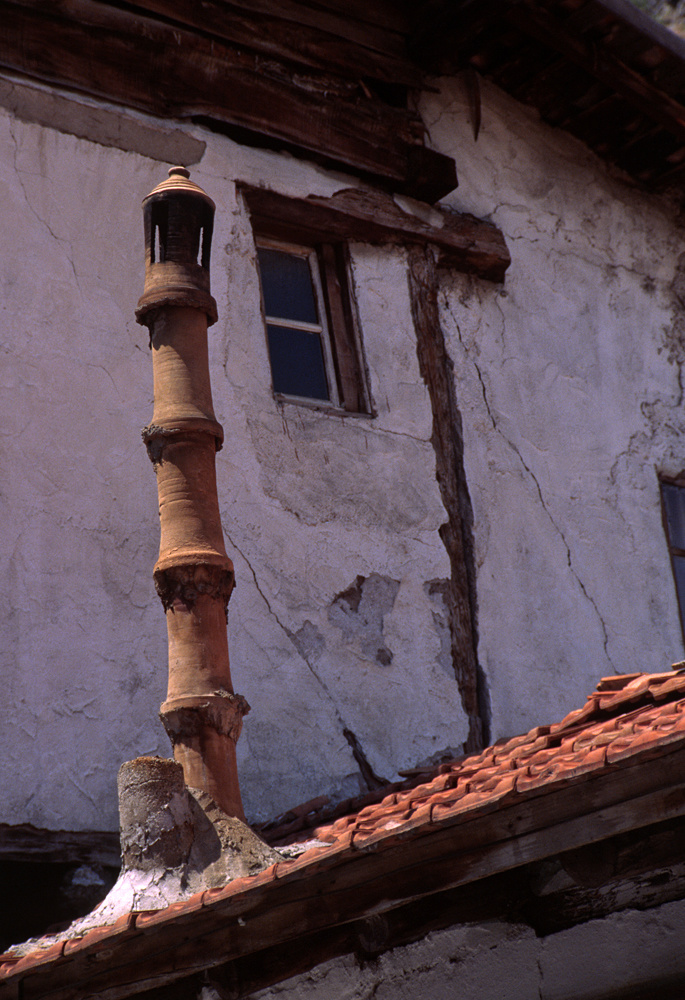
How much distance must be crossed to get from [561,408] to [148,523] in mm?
2942

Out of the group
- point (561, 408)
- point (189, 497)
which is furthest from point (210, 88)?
point (189, 497)

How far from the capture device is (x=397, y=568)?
20.0ft

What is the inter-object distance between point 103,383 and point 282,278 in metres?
1.51

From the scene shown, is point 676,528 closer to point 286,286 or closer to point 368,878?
point 286,286

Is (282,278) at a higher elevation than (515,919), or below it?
higher

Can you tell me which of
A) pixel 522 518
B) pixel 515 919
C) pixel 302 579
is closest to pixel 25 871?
pixel 302 579

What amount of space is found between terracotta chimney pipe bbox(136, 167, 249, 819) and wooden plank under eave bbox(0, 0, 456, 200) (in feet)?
5.78

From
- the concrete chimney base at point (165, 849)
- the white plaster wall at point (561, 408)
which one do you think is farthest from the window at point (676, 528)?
the concrete chimney base at point (165, 849)

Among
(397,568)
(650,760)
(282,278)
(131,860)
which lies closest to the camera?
(650,760)

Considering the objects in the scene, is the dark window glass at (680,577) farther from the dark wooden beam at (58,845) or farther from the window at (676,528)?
the dark wooden beam at (58,845)

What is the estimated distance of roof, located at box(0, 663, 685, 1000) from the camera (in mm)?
3057

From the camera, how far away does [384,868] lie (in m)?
3.24

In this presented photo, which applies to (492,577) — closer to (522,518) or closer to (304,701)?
(522,518)

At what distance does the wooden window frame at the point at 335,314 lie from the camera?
646cm
